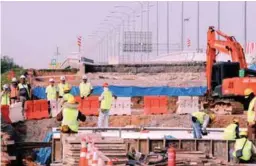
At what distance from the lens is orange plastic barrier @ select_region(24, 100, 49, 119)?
3406 cm

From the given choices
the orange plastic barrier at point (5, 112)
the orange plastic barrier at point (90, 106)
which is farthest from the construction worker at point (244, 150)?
the orange plastic barrier at point (90, 106)

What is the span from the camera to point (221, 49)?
1496 inches

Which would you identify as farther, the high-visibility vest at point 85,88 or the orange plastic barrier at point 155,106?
the orange plastic barrier at point 155,106

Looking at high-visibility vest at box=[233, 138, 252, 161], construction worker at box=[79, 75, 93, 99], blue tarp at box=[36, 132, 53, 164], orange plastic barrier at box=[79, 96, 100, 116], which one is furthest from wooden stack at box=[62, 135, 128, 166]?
orange plastic barrier at box=[79, 96, 100, 116]

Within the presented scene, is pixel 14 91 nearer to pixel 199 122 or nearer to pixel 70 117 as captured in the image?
pixel 199 122

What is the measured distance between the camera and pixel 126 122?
35.5m

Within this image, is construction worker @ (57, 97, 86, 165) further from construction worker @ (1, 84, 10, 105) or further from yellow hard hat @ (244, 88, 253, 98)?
yellow hard hat @ (244, 88, 253, 98)

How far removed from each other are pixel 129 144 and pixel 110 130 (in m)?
4.22

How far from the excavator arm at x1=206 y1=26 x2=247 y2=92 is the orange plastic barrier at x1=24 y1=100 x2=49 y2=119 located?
8524 mm

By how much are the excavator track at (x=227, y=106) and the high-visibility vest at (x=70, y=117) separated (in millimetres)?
16000

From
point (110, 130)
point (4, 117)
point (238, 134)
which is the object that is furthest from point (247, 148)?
point (4, 117)

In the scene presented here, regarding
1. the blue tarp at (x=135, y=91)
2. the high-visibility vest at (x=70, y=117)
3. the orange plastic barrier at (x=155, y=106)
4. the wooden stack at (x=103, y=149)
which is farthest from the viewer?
the blue tarp at (x=135, y=91)

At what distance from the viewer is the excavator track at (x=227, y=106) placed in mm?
35719

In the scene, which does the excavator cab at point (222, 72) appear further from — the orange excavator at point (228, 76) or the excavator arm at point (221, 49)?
the excavator arm at point (221, 49)
